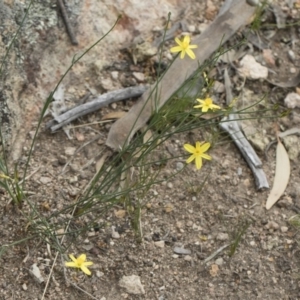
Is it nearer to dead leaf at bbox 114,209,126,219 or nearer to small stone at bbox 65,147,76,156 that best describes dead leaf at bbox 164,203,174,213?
dead leaf at bbox 114,209,126,219

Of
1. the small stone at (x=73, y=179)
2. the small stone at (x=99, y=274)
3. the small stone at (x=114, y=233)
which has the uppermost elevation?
the small stone at (x=73, y=179)

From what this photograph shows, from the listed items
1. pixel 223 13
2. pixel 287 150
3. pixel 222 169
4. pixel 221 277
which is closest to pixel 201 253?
pixel 221 277

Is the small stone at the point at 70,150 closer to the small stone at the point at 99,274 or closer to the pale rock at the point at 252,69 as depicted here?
the small stone at the point at 99,274

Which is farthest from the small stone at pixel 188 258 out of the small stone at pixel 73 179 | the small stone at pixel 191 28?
the small stone at pixel 191 28

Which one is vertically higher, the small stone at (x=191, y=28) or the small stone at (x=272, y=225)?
the small stone at (x=191, y=28)

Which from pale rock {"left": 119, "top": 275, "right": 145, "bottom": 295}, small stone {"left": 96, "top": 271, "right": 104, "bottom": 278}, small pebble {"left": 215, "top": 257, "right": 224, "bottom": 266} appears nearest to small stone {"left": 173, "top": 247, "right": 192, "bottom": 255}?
small pebble {"left": 215, "top": 257, "right": 224, "bottom": 266}

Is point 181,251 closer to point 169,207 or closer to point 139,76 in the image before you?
point 169,207

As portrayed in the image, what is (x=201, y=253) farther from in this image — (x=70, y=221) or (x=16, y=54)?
(x=16, y=54)

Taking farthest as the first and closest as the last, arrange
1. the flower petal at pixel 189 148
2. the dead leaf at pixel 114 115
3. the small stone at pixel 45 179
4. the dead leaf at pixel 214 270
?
the dead leaf at pixel 114 115 < the small stone at pixel 45 179 < the dead leaf at pixel 214 270 < the flower petal at pixel 189 148

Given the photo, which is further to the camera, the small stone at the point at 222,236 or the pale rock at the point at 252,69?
the pale rock at the point at 252,69
